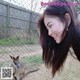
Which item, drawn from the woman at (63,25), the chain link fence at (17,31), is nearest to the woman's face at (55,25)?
the woman at (63,25)

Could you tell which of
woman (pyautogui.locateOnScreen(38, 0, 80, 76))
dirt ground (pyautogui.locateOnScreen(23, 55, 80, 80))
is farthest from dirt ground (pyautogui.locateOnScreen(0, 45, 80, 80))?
woman (pyautogui.locateOnScreen(38, 0, 80, 76))

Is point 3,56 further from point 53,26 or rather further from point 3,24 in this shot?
point 53,26

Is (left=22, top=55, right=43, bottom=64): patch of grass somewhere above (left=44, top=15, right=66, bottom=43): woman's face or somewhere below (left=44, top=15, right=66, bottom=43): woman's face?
below

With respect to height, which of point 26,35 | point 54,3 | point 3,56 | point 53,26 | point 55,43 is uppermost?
point 54,3

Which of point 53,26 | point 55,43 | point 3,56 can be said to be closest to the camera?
point 53,26

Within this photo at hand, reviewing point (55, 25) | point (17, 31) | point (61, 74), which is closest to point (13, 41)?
point (17, 31)

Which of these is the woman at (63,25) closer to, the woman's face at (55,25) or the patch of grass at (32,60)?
the woman's face at (55,25)

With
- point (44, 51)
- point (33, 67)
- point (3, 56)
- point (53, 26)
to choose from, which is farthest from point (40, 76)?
point (53, 26)

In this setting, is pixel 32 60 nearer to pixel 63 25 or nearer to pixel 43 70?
pixel 43 70

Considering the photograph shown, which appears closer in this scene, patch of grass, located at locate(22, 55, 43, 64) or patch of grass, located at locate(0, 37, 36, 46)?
patch of grass, located at locate(0, 37, 36, 46)

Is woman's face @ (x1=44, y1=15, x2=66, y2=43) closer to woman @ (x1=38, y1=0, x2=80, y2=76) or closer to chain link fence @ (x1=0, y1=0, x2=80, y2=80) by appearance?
woman @ (x1=38, y1=0, x2=80, y2=76)

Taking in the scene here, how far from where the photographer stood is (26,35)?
2.99 meters

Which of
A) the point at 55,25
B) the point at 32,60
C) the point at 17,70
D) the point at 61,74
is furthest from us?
the point at 32,60

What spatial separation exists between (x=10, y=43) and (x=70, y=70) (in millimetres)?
847
